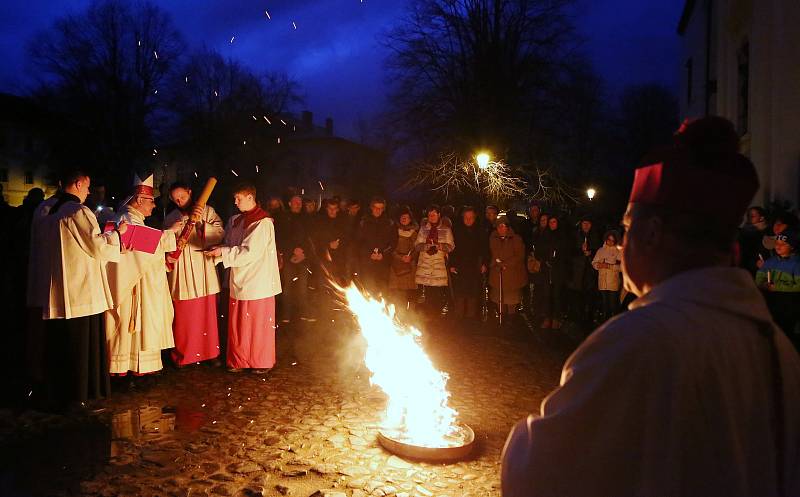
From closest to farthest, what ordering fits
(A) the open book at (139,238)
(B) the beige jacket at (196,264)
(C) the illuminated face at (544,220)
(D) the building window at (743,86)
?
1. (A) the open book at (139,238)
2. (B) the beige jacket at (196,264)
3. (C) the illuminated face at (544,220)
4. (D) the building window at (743,86)

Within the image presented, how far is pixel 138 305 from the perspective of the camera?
6.71 metres

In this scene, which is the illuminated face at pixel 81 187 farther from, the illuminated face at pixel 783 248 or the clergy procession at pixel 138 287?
the illuminated face at pixel 783 248

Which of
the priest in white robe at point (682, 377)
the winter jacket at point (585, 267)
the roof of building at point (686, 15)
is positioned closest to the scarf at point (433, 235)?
the winter jacket at point (585, 267)

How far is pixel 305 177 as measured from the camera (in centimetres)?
5175

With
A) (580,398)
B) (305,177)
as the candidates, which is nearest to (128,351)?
(580,398)

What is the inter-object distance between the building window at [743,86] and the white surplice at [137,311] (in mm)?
15360

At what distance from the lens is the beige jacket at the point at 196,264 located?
725 cm

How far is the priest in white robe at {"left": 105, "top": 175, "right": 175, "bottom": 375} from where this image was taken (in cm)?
657

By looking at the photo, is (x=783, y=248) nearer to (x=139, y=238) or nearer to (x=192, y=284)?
(x=192, y=284)

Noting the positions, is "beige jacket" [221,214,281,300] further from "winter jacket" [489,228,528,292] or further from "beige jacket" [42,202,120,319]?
"winter jacket" [489,228,528,292]

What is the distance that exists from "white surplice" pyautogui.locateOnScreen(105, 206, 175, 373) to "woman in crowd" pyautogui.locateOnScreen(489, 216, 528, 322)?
6.26 m

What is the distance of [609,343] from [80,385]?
594 cm

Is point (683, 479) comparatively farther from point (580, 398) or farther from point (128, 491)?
point (128, 491)

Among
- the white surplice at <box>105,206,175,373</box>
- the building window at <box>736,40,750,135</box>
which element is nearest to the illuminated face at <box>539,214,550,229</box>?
the white surplice at <box>105,206,175,373</box>
